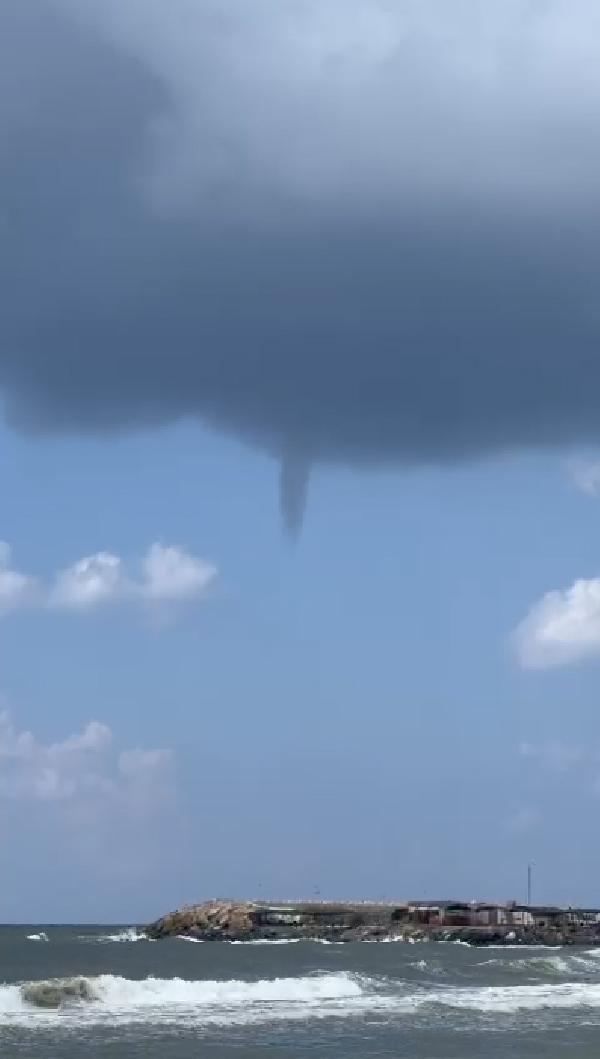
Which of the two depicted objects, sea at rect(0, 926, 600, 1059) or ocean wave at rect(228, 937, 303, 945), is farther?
ocean wave at rect(228, 937, 303, 945)

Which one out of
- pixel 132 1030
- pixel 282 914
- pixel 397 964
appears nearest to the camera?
pixel 132 1030

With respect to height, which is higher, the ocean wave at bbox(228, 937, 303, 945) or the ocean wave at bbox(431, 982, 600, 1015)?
the ocean wave at bbox(431, 982, 600, 1015)

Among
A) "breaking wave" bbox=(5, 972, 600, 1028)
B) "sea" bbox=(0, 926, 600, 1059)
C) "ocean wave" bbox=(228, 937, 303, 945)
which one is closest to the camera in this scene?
"sea" bbox=(0, 926, 600, 1059)

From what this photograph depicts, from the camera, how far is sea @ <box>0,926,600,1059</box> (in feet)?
128

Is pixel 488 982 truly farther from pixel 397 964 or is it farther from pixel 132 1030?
pixel 132 1030

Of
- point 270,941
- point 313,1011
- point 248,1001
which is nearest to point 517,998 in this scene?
point 313,1011

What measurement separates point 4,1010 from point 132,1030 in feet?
28.4

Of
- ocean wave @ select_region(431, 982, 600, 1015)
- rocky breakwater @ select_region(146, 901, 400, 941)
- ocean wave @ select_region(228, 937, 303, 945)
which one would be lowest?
ocean wave @ select_region(228, 937, 303, 945)

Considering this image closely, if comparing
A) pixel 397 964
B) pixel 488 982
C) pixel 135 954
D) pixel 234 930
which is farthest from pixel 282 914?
pixel 488 982

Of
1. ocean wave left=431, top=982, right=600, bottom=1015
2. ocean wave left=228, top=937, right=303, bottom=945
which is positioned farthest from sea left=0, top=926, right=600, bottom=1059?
ocean wave left=228, top=937, right=303, bottom=945

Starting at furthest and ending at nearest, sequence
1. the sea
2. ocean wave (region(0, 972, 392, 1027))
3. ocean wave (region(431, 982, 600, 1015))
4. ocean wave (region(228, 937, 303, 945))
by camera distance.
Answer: ocean wave (region(228, 937, 303, 945)) < ocean wave (region(431, 982, 600, 1015)) < ocean wave (region(0, 972, 392, 1027)) < the sea

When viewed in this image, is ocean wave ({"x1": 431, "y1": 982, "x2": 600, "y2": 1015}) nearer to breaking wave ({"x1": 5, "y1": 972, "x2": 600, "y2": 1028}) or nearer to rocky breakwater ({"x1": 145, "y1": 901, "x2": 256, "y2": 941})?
breaking wave ({"x1": 5, "y1": 972, "x2": 600, "y2": 1028})

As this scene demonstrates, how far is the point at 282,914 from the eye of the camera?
5231 inches

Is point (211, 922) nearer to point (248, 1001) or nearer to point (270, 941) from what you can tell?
point (270, 941)
